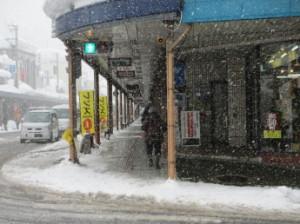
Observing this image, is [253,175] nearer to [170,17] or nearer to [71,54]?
[170,17]

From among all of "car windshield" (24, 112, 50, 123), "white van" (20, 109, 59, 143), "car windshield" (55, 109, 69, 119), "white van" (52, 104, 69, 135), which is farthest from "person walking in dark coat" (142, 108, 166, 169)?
"car windshield" (55, 109, 69, 119)

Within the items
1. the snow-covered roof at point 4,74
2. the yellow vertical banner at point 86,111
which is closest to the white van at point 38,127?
the yellow vertical banner at point 86,111

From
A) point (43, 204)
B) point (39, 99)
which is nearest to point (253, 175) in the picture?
point (43, 204)

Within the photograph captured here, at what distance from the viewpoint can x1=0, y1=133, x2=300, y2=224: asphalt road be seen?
26.4ft

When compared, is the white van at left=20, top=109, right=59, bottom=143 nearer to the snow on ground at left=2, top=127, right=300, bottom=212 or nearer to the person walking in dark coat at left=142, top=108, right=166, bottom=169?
the snow on ground at left=2, top=127, right=300, bottom=212

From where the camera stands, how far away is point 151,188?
423 inches

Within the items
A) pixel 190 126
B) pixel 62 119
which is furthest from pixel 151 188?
pixel 62 119

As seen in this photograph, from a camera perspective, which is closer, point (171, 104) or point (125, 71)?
point (171, 104)

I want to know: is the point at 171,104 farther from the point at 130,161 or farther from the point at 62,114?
the point at 62,114

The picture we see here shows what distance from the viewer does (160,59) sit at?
2027 cm

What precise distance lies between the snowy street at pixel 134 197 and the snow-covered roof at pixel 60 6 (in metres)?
4.19

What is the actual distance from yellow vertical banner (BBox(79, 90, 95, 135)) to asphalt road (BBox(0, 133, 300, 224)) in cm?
605

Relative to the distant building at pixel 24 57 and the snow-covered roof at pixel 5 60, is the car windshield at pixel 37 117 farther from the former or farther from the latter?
the distant building at pixel 24 57

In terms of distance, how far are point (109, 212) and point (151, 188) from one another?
2141 millimetres
